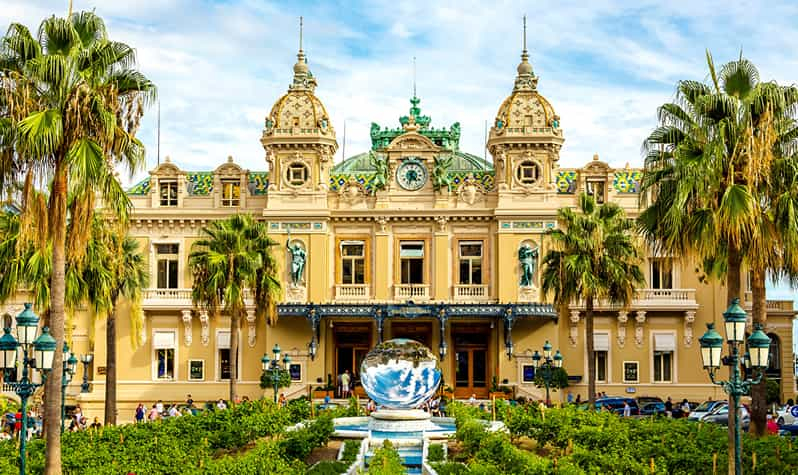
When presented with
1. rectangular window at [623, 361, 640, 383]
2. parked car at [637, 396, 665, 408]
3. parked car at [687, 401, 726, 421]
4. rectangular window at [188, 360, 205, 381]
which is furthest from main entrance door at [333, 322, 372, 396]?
parked car at [687, 401, 726, 421]

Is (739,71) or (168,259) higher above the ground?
(739,71)

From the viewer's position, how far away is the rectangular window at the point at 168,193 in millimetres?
52531

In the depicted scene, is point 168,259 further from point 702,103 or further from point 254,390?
point 702,103

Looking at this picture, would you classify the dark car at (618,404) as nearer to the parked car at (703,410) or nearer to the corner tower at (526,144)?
the parked car at (703,410)

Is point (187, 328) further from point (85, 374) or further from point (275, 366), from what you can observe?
point (275, 366)

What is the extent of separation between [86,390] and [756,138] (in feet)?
121

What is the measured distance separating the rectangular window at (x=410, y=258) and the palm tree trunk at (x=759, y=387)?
2514cm

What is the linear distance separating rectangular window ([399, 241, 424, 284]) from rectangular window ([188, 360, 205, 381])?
Result: 11074 mm

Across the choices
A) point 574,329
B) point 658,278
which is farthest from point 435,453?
point 658,278

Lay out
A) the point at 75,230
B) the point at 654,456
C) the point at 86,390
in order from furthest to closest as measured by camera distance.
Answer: the point at 86,390 → the point at 654,456 → the point at 75,230

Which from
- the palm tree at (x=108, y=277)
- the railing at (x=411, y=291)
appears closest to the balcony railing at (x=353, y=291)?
the railing at (x=411, y=291)

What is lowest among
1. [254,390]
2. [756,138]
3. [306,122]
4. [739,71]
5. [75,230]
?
[254,390]

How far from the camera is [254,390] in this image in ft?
168

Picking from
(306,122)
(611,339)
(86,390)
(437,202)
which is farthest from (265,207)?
(611,339)
